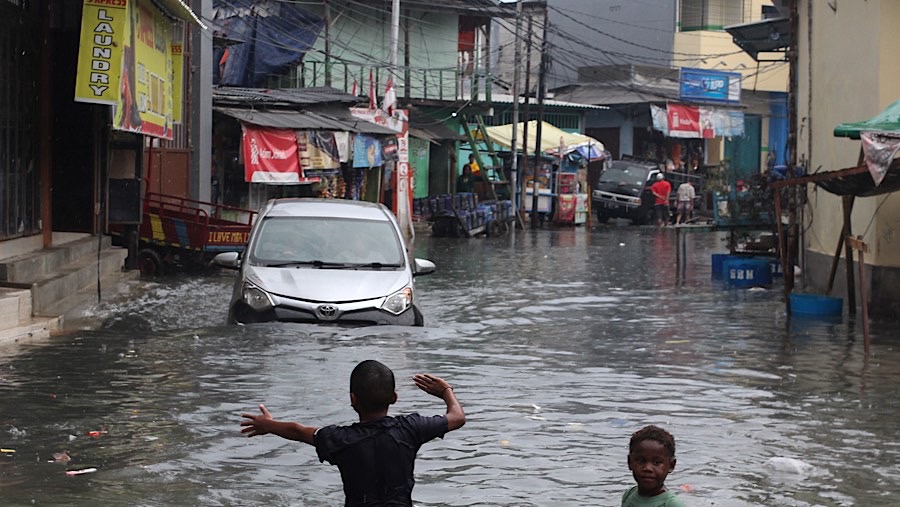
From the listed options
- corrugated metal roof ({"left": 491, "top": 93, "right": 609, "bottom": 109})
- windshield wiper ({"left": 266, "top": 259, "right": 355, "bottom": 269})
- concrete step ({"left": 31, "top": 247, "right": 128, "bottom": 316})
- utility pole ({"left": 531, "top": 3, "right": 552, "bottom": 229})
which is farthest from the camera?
corrugated metal roof ({"left": 491, "top": 93, "right": 609, "bottom": 109})

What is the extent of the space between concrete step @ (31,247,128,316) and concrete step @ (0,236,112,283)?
0.21 feet

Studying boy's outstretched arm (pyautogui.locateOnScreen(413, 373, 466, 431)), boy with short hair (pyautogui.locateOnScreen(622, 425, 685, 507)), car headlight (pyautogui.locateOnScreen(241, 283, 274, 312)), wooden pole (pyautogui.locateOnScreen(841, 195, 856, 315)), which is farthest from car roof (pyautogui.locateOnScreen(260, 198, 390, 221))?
boy with short hair (pyautogui.locateOnScreen(622, 425, 685, 507))

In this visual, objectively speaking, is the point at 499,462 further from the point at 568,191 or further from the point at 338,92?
the point at 568,191

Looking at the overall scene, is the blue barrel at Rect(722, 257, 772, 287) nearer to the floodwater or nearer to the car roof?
the floodwater

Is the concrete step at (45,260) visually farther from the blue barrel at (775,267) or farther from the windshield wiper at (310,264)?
the blue barrel at (775,267)

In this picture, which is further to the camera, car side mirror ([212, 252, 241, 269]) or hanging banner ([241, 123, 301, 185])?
hanging banner ([241, 123, 301, 185])

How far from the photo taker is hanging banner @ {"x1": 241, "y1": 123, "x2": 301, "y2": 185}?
27875 millimetres

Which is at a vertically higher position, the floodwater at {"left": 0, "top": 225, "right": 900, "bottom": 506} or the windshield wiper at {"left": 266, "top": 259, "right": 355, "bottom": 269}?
the windshield wiper at {"left": 266, "top": 259, "right": 355, "bottom": 269}

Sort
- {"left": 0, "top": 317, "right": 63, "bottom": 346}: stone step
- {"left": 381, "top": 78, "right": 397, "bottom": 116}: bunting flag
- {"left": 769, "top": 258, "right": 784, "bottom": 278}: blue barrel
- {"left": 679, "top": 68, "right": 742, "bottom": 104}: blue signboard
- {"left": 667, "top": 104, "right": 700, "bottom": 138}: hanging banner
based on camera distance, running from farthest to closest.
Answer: {"left": 667, "top": 104, "right": 700, "bottom": 138}: hanging banner → {"left": 679, "top": 68, "right": 742, "bottom": 104}: blue signboard → {"left": 381, "top": 78, "right": 397, "bottom": 116}: bunting flag → {"left": 769, "top": 258, "right": 784, "bottom": 278}: blue barrel → {"left": 0, "top": 317, "right": 63, "bottom": 346}: stone step

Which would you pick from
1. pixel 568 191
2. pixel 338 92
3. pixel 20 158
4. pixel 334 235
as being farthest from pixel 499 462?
pixel 568 191

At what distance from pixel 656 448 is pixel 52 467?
14.1ft

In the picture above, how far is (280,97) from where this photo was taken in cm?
3155

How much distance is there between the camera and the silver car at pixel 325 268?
13023 millimetres

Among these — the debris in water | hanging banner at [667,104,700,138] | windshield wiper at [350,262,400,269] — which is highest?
hanging banner at [667,104,700,138]
